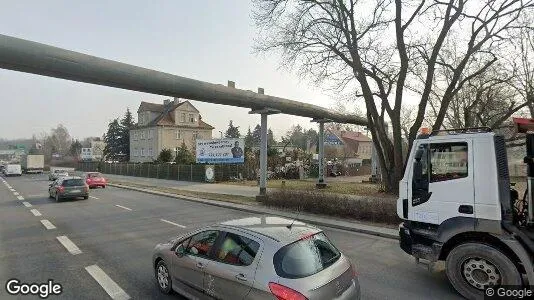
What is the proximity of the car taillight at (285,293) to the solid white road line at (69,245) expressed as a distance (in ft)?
22.2

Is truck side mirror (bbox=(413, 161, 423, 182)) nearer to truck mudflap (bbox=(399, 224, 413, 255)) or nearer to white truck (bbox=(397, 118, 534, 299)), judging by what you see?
white truck (bbox=(397, 118, 534, 299))

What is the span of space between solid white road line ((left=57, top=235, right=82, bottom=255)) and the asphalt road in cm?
10

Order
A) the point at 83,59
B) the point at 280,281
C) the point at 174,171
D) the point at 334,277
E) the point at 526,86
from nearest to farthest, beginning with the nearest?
1. the point at 280,281
2. the point at 334,277
3. the point at 83,59
4. the point at 526,86
5. the point at 174,171

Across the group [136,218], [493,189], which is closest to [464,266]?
[493,189]

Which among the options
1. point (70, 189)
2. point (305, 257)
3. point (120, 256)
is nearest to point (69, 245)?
point (120, 256)

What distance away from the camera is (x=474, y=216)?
6.09 meters

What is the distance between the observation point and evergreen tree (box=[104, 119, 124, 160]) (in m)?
71.1

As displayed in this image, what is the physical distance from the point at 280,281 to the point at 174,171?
37574 millimetres

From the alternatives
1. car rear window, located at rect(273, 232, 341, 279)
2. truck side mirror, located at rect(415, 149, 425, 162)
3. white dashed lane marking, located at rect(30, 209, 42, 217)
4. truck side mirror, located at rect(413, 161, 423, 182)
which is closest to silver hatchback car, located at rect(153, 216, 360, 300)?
car rear window, located at rect(273, 232, 341, 279)

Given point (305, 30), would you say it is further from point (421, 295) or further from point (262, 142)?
point (421, 295)

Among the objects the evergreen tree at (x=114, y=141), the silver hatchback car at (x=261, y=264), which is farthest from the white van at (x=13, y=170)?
the silver hatchback car at (x=261, y=264)

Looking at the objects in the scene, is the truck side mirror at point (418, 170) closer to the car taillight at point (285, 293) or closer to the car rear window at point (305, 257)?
the car rear window at point (305, 257)

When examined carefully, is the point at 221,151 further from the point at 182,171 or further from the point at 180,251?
the point at 180,251

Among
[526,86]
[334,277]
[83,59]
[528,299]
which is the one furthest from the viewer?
[526,86]
